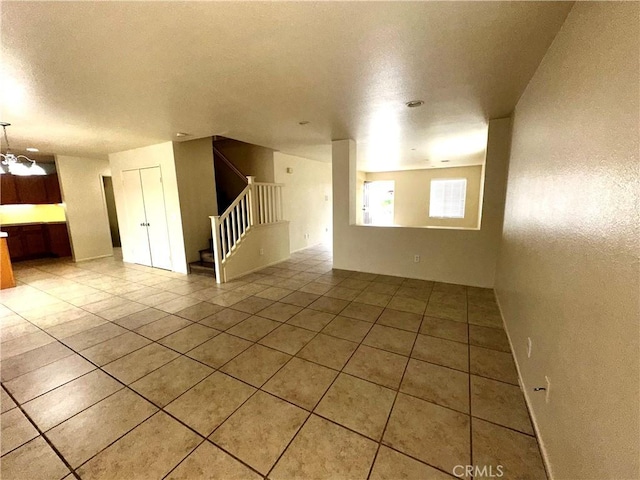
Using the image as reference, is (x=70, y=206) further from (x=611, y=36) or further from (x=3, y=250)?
(x=611, y=36)

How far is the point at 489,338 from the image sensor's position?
97.8 inches

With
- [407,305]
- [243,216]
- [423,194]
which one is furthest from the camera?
[423,194]

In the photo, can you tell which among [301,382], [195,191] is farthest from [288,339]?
[195,191]

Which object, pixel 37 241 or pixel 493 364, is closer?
pixel 493 364

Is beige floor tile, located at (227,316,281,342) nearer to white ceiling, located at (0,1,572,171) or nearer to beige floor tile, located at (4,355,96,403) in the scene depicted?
beige floor tile, located at (4,355,96,403)

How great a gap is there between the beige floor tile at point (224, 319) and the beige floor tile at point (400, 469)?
1.97m

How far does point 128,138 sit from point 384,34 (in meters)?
4.40

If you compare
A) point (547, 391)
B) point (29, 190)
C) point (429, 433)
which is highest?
point (29, 190)

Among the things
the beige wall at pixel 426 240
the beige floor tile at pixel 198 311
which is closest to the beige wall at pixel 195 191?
the beige floor tile at pixel 198 311

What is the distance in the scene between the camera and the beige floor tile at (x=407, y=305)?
3.14 metres

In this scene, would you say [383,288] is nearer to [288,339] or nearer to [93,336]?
[288,339]

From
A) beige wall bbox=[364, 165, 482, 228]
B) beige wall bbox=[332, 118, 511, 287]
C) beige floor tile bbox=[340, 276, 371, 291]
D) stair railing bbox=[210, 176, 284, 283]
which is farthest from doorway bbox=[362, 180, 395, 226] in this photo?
beige floor tile bbox=[340, 276, 371, 291]

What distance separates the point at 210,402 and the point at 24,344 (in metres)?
2.35
